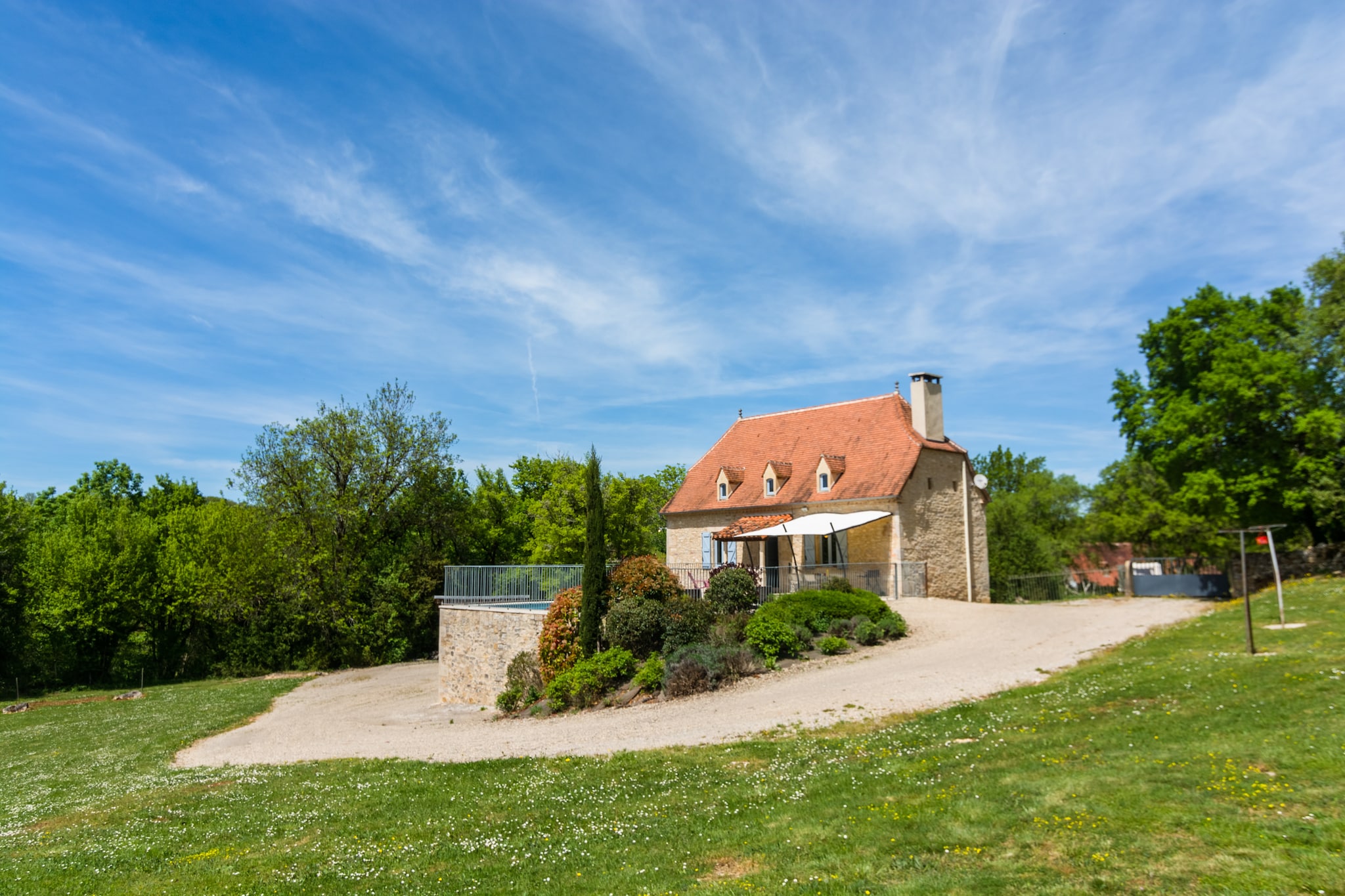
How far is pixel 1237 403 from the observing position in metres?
26.3

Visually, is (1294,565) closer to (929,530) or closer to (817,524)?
(929,530)

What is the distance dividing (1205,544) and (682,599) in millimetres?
40466

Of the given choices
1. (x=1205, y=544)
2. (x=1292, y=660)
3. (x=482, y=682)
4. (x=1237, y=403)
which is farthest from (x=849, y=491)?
(x=1205, y=544)

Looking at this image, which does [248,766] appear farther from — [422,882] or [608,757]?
[422,882]

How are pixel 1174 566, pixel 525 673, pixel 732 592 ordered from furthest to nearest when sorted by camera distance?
pixel 1174 566 < pixel 525 673 < pixel 732 592

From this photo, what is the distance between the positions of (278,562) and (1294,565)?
4018 centimetres

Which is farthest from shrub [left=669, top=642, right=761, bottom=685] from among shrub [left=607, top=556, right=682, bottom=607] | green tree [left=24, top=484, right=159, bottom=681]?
green tree [left=24, top=484, right=159, bottom=681]

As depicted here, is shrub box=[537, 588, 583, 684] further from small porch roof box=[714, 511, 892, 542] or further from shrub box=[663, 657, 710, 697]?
small porch roof box=[714, 511, 892, 542]

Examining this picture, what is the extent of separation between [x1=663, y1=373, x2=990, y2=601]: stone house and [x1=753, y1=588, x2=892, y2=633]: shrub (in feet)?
11.9

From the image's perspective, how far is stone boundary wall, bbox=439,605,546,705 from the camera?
23.1 meters

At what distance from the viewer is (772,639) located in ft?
62.7

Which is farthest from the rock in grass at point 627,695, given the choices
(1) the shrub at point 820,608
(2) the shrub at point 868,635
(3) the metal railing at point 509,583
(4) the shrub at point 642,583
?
(3) the metal railing at point 509,583

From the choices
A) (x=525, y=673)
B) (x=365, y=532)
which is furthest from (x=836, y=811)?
(x=365, y=532)

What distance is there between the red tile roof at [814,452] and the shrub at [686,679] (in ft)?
42.7
